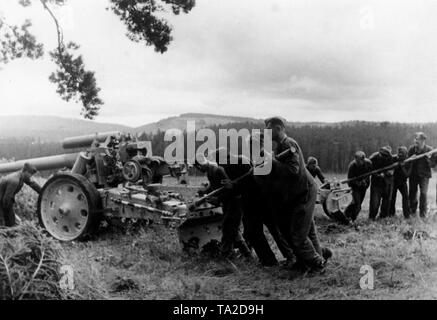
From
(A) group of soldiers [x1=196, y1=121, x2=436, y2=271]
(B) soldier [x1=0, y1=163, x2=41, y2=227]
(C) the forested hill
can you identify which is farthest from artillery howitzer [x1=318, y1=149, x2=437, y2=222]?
(B) soldier [x1=0, y1=163, x2=41, y2=227]

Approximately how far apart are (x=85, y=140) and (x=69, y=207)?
4.49 ft

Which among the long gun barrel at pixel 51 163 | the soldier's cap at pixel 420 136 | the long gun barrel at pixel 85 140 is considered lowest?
the long gun barrel at pixel 51 163

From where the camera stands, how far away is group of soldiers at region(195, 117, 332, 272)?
6.62 metres

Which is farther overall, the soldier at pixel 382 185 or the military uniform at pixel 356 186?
the soldier at pixel 382 185

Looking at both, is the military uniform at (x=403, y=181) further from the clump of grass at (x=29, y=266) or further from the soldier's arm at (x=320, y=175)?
the clump of grass at (x=29, y=266)

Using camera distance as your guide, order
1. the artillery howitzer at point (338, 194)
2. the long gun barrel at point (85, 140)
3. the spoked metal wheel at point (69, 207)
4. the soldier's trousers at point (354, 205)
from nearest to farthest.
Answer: the spoked metal wheel at point (69, 207) → the long gun barrel at point (85, 140) → the artillery howitzer at point (338, 194) → the soldier's trousers at point (354, 205)

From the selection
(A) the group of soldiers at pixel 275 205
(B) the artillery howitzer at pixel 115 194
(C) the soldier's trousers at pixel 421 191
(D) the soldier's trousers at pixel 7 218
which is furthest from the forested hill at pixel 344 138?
(A) the group of soldiers at pixel 275 205

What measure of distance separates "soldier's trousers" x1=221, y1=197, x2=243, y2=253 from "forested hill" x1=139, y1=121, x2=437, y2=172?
186 inches

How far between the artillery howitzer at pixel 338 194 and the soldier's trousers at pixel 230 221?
3.21 metres

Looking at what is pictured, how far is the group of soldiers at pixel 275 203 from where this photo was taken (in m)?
6.62

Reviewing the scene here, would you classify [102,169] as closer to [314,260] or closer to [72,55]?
[72,55]

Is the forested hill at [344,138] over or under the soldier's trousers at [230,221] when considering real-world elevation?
over

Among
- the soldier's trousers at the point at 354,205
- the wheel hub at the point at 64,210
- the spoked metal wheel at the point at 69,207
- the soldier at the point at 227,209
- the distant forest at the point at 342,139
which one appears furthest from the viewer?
the distant forest at the point at 342,139

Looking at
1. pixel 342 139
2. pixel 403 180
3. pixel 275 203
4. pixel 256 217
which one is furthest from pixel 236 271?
pixel 342 139
